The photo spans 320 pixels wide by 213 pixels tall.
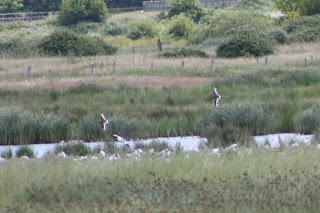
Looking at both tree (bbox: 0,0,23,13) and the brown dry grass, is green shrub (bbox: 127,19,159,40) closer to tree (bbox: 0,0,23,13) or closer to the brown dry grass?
the brown dry grass

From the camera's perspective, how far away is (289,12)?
6112 cm

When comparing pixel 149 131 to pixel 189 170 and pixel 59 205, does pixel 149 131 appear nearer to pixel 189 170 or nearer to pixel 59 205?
pixel 189 170

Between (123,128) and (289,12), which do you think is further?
(289,12)

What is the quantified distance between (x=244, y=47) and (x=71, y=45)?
1377 cm

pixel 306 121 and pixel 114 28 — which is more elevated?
pixel 306 121

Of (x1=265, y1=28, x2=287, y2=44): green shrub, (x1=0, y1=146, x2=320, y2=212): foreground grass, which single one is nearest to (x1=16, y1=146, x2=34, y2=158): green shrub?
(x1=0, y1=146, x2=320, y2=212): foreground grass

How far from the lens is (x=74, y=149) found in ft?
45.9

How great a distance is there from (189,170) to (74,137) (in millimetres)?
8405

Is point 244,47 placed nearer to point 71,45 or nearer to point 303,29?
point 303,29

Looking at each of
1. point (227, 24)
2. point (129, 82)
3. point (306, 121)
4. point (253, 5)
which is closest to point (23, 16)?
point (253, 5)

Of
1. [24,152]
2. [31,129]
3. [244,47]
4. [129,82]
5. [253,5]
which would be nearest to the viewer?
[24,152]

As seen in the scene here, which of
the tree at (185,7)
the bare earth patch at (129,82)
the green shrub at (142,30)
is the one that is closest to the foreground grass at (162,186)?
the bare earth patch at (129,82)

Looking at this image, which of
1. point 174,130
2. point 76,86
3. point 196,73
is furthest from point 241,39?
point 174,130

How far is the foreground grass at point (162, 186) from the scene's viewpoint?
7.22 m
